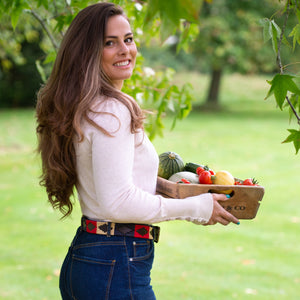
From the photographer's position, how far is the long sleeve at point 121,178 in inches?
67.7

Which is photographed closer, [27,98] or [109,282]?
[109,282]

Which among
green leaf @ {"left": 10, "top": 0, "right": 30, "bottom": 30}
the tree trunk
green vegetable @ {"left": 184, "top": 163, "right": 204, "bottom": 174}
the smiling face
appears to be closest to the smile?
the smiling face

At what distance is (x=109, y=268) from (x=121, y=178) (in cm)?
36

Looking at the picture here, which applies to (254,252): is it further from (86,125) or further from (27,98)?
(27,98)

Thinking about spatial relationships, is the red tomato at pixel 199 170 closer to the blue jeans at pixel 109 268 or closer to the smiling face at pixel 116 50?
the blue jeans at pixel 109 268

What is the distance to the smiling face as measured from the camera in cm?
191

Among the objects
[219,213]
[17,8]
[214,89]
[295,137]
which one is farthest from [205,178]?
[214,89]

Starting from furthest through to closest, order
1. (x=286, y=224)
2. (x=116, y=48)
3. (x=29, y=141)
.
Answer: (x=29, y=141), (x=286, y=224), (x=116, y=48)

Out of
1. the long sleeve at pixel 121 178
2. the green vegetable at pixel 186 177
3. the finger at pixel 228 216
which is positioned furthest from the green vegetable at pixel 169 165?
the finger at pixel 228 216

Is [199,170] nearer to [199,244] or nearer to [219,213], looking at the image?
[219,213]

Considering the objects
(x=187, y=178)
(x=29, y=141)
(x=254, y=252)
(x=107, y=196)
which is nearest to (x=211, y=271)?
(x=254, y=252)

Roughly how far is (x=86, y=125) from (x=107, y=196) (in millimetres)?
269

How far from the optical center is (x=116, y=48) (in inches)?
75.9

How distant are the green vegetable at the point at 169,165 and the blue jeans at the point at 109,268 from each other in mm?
401
